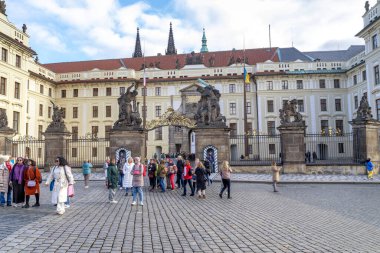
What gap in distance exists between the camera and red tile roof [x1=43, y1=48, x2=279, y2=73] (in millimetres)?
54188

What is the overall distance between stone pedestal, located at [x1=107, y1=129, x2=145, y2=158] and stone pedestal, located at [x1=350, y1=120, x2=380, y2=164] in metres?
13.3

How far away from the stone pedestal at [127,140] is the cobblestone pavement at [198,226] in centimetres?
1030

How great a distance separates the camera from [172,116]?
23.8m

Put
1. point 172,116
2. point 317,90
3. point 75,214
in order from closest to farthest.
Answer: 1. point 75,214
2. point 172,116
3. point 317,90

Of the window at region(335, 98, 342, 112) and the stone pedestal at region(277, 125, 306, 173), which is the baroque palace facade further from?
the stone pedestal at region(277, 125, 306, 173)

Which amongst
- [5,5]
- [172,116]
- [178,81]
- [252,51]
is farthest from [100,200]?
[252,51]

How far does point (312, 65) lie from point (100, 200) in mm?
43400

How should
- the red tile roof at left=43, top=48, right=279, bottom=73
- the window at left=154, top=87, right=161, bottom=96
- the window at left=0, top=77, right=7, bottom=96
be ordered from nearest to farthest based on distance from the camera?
the window at left=0, top=77, right=7, bottom=96, the window at left=154, top=87, right=161, bottom=96, the red tile roof at left=43, top=48, right=279, bottom=73

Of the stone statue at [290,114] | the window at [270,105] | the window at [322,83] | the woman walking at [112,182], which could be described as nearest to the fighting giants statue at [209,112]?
the stone statue at [290,114]

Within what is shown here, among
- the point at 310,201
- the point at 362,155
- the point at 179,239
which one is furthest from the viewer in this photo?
the point at 362,155

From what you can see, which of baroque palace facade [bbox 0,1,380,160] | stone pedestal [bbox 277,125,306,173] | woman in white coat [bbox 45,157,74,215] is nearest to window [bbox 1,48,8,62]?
baroque palace facade [bbox 0,1,380,160]

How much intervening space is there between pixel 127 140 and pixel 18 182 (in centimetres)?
1174

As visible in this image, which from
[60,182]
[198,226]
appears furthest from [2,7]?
[198,226]

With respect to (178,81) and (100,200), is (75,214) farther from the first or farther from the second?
(178,81)
